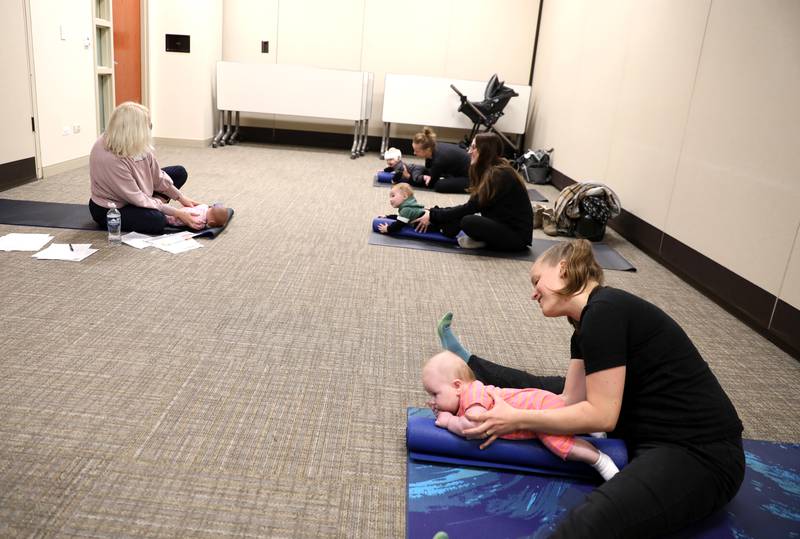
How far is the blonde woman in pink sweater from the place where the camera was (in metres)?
3.79

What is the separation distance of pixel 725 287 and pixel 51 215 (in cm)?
443

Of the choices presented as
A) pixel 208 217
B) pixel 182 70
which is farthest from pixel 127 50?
pixel 208 217

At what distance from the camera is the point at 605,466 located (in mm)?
1818

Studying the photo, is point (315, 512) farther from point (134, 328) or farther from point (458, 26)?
point (458, 26)

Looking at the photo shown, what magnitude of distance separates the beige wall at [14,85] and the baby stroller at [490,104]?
4909mm

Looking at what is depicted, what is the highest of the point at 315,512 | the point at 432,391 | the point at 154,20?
the point at 154,20

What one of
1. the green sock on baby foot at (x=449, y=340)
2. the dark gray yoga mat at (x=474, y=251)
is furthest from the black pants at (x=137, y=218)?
the green sock on baby foot at (x=449, y=340)

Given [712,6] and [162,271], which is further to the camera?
[712,6]

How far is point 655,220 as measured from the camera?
4746 millimetres

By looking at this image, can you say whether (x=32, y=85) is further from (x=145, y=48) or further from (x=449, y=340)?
(x=449, y=340)

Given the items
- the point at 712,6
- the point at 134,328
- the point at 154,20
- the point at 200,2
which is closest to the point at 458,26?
the point at 200,2

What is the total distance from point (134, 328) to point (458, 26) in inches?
294

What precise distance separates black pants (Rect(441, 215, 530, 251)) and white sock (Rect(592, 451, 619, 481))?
2561 mm

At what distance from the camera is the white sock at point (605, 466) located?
5.93 ft
